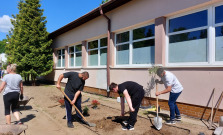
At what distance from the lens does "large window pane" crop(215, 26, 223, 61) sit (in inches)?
178

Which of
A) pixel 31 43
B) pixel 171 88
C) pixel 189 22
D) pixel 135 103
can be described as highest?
pixel 31 43

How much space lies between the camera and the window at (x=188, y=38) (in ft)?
16.1

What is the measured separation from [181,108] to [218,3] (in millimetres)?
3216

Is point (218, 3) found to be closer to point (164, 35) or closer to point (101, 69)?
point (164, 35)

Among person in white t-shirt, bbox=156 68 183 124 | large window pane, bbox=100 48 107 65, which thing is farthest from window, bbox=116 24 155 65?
person in white t-shirt, bbox=156 68 183 124

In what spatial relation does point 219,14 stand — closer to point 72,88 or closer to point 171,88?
point 171,88

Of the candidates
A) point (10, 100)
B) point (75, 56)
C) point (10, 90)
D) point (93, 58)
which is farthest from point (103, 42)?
point (10, 100)

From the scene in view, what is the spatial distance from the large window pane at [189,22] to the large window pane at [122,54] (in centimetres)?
231

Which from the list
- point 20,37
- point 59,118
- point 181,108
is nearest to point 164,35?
point 181,108

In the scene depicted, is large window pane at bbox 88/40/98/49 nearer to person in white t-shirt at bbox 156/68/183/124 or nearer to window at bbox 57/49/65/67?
window at bbox 57/49/65/67

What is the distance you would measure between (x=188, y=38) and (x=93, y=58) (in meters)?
5.89

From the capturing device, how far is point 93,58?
32.8 feet

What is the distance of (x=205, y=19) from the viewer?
4902 millimetres

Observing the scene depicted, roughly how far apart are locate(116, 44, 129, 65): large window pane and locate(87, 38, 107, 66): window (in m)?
1.11
